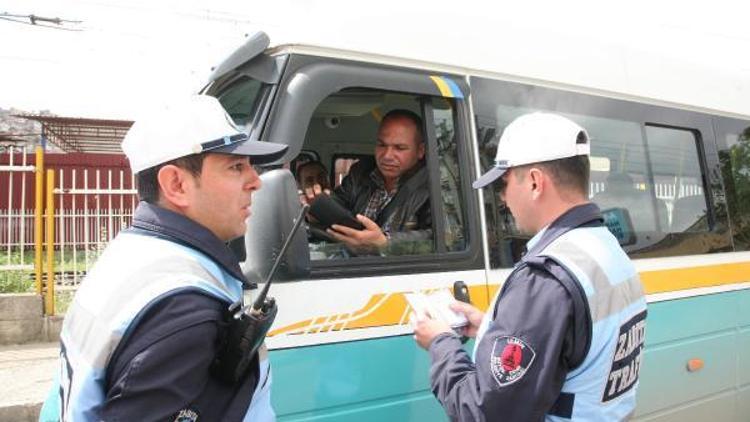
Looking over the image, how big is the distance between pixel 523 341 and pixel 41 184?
7218mm

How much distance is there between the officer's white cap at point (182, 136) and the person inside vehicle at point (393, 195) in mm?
1033

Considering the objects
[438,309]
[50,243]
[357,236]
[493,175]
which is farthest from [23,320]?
[493,175]

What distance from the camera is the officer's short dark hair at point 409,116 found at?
272cm

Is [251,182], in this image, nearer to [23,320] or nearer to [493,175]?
[493,175]

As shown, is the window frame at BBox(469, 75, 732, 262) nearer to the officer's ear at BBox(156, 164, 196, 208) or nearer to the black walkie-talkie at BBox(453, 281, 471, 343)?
the black walkie-talkie at BBox(453, 281, 471, 343)

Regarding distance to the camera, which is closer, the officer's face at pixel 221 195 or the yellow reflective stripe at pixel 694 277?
the officer's face at pixel 221 195

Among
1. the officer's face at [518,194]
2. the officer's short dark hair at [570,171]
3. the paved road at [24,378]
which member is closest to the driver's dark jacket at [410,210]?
the officer's face at [518,194]

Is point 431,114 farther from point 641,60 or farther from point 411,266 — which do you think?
point 641,60

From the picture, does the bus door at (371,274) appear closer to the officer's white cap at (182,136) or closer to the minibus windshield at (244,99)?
the minibus windshield at (244,99)

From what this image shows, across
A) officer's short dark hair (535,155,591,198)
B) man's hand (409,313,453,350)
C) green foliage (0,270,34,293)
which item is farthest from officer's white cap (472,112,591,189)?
green foliage (0,270,34,293)

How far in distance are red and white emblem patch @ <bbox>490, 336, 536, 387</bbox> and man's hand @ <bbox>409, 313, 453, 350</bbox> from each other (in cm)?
30

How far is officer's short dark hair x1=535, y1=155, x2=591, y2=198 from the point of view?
1.77 metres

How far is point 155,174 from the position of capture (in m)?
1.43

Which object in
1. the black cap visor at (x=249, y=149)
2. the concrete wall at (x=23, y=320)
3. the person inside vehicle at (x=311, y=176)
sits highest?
the person inside vehicle at (x=311, y=176)
